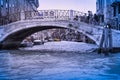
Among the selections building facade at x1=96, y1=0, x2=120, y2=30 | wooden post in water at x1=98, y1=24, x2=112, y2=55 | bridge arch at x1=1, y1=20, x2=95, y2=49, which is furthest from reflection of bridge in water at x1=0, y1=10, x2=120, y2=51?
building facade at x1=96, y1=0, x2=120, y2=30

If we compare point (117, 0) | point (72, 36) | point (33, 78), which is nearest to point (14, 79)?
point (33, 78)

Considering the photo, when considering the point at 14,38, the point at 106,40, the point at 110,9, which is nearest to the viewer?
the point at 106,40

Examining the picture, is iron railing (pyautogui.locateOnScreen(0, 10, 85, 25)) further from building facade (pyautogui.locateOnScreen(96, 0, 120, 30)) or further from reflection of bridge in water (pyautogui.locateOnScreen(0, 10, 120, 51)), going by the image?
building facade (pyautogui.locateOnScreen(96, 0, 120, 30))

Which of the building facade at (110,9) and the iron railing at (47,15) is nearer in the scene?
the iron railing at (47,15)

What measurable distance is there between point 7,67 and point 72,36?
6367cm

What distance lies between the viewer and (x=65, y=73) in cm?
1316

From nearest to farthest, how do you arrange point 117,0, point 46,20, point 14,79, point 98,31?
point 14,79, point 98,31, point 46,20, point 117,0

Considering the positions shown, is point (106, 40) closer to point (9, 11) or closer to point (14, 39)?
point (14, 39)

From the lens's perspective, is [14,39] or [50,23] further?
[14,39]

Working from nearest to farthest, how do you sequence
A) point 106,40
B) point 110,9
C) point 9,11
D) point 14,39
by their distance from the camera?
1. point 106,40
2. point 14,39
3. point 110,9
4. point 9,11

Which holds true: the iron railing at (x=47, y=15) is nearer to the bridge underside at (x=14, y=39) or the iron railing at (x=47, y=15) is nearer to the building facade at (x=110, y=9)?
the bridge underside at (x=14, y=39)

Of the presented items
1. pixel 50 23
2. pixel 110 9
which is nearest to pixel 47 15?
pixel 50 23

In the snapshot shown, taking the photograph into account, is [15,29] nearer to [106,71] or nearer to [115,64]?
[115,64]

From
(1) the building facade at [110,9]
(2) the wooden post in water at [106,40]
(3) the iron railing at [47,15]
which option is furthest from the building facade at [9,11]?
(1) the building facade at [110,9]
